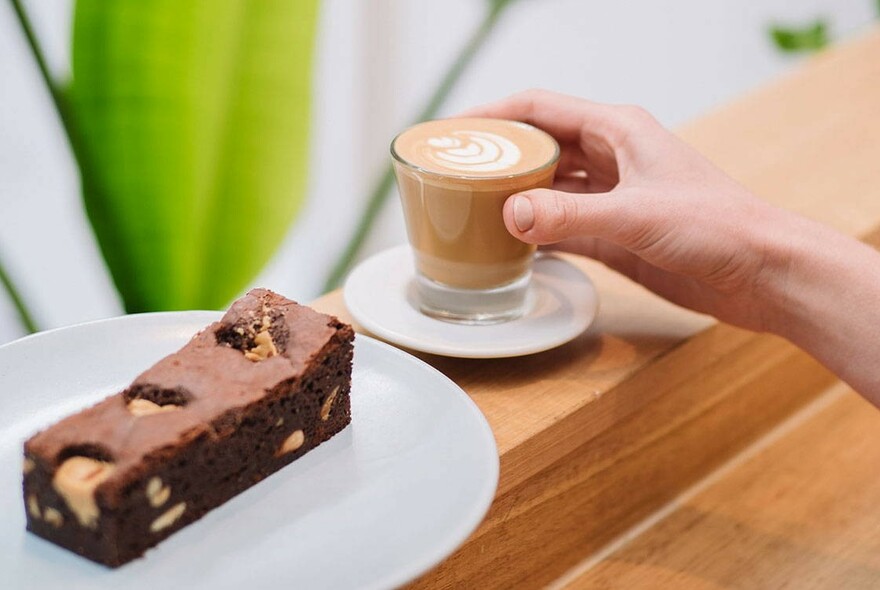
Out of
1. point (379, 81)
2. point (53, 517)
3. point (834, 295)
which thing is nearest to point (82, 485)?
point (53, 517)

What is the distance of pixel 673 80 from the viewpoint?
9.32 ft

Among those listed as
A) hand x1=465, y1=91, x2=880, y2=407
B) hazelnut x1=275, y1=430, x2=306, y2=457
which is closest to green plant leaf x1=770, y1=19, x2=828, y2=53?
hand x1=465, y1=91, x2=880, y2=407

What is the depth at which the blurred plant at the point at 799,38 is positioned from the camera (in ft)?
9.06

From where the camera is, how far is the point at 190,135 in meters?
1.59

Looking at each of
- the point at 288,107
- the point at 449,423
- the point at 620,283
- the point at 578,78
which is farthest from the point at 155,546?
the point at 578,78

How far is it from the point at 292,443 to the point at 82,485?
176mm

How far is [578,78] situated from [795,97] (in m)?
0.80

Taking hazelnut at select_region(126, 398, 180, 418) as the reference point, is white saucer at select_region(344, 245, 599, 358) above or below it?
below

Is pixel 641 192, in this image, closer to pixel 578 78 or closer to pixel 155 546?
pixel 155 546

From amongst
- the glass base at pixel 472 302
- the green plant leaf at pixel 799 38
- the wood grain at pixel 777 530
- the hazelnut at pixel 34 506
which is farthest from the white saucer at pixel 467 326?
the green plant leaf at pixel 799 38

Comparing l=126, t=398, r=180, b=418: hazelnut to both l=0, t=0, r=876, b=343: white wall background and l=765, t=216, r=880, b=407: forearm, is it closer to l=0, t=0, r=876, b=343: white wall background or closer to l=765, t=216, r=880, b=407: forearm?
l=765, t=216, r=880, b=407: forearm

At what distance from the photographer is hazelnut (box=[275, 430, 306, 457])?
79 cm

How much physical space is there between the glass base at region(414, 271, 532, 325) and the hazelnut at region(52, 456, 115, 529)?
0.45 metres

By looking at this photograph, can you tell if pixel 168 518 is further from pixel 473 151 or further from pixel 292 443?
pixel 473 151
